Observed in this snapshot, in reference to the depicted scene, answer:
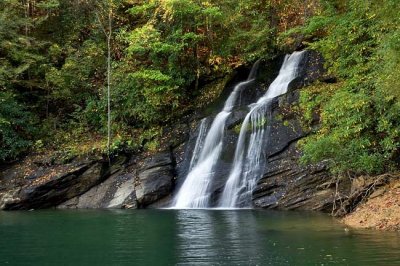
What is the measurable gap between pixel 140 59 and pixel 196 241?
16.9 metres

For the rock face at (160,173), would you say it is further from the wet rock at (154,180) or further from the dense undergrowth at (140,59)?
the dense undergrowth at (140,59)

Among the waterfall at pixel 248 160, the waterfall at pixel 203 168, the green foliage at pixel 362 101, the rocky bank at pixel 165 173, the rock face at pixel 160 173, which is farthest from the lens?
the waterfall at pixel 203 168

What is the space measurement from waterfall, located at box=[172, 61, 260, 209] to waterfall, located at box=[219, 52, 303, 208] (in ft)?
2.95

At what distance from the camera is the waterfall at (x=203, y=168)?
19984mm

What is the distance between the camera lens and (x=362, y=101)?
15.8 m

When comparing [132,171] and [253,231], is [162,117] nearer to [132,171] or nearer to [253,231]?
[132,171]

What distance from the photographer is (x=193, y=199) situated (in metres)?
20.1

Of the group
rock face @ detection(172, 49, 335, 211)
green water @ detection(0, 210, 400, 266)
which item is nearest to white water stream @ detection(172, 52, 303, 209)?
rock face @ detection(172, 49, 335, 211)

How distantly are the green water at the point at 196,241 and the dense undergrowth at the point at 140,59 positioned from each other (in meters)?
6.43

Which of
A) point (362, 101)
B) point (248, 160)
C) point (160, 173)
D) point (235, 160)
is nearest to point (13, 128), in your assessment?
point (160, 173)

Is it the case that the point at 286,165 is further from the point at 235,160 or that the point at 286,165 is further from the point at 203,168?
the point at 203,168

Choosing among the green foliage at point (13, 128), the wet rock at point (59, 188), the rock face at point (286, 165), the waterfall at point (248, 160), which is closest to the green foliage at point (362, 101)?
the rock face at point (286, 165)

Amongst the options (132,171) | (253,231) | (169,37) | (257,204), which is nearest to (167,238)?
(253,231)

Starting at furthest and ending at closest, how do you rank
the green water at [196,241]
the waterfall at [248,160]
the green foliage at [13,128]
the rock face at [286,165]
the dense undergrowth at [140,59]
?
the green foliage at [13,128], the dense undergrowth at [140,59], the waterfall at [248,160], the rock face at [286,165], the green water at [196,241]
